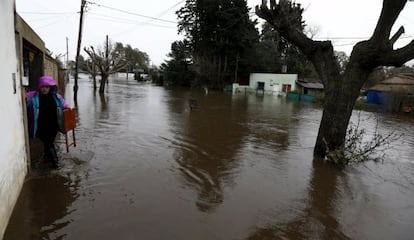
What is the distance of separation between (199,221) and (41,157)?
13.3ft

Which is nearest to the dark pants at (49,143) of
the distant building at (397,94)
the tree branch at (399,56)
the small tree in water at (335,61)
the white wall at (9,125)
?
the white wall at (9,125)

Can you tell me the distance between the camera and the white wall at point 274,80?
124ft

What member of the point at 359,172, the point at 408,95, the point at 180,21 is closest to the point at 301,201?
the point at 359,172

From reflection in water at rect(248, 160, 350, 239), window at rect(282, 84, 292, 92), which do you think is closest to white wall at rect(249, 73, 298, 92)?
window at rect(282, 84, 292, 92)

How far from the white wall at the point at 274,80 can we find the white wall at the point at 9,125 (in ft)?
119

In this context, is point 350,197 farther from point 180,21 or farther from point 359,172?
point 180,21

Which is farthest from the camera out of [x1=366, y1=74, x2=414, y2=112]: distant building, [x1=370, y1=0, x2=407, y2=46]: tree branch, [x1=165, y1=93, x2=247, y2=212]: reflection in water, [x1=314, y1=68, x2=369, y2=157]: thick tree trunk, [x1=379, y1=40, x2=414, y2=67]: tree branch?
[x1=366, y1=74, x2=414, y2=112]: distant building

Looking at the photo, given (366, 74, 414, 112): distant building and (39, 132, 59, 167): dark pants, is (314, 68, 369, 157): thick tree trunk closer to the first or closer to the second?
(39, 132, 59, 167): dark pants

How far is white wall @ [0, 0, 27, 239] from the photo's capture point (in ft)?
11.4

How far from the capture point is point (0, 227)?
3189mm

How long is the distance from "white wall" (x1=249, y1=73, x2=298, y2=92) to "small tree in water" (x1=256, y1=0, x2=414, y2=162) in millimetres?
31188

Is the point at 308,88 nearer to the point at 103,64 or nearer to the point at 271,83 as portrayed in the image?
the point at 271,83

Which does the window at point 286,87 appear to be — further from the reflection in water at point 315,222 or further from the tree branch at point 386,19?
the reflection in water at point 315,222

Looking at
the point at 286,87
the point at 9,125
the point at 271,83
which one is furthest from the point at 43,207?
the point at 271,83
